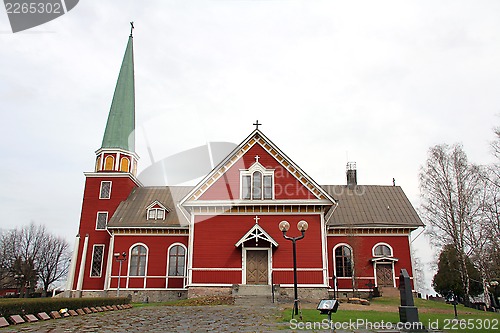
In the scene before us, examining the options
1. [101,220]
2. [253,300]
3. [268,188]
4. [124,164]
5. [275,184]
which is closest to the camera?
[253,300]

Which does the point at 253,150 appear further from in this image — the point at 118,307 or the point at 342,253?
the point at 118,307

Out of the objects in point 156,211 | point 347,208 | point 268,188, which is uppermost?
point 268,188

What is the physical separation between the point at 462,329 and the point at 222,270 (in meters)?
16.3

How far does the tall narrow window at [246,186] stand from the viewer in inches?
1042

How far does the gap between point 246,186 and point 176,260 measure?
8662 millimetres

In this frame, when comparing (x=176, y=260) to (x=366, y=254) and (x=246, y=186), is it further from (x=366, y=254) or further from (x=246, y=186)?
(x=366, y=254)

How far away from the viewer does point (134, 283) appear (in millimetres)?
29797

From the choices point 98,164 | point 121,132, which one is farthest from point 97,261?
point 121,132

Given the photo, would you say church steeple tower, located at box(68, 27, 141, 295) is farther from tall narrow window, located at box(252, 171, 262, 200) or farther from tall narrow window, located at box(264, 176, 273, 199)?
tall narrow window, located at box(264, 176, 273, 199)

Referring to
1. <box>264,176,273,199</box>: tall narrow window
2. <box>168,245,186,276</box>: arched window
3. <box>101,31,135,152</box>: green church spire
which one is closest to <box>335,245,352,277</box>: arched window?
<box>264,176,273,199</box>: tall narrow window

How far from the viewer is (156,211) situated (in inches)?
1240

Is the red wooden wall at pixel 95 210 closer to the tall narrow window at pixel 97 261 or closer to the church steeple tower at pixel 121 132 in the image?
the tall narrow window at pixel 97 261

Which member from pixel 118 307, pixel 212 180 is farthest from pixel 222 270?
pixel 118 307

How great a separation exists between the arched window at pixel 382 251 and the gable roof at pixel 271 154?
22.6ft
